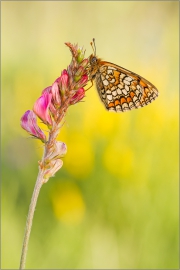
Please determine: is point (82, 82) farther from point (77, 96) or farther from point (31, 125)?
point (31, 125)

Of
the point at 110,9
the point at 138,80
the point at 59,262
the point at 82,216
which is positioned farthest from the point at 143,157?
the point at 110,9

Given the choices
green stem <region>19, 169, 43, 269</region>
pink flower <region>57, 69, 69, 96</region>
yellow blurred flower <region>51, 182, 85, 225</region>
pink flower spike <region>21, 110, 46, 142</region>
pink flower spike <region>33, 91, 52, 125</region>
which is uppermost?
pink flower <region>57, 69, 69, 96</region>

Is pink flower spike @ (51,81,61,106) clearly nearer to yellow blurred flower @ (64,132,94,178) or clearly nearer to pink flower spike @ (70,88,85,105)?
pink flower spike @ (70,88,85,105)

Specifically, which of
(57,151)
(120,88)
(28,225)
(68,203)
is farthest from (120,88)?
(68,203)

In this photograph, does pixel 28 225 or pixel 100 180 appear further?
pixel 100 180

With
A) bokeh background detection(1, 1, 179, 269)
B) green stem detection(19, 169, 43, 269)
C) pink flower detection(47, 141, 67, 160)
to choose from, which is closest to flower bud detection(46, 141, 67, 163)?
pink flower detection(47, 141, 67, 160)

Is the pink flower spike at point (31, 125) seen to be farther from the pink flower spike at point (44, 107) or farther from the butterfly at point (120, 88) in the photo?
the butterfly at point (120, 88)

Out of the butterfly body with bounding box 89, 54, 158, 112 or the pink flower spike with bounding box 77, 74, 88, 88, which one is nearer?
the pink flower spike with bounding box 77, 74, 88, 88

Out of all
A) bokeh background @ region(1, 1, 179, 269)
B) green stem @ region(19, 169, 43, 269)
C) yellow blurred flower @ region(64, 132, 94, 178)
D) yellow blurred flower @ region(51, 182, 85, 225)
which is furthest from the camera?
yellow blurred flower @ region(64, 132, 94, 178)
